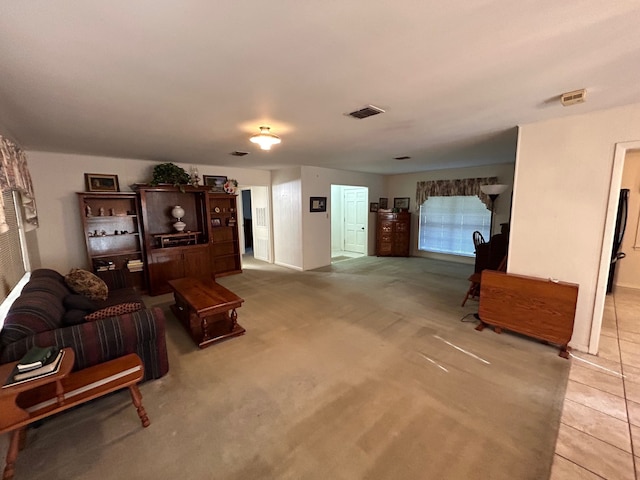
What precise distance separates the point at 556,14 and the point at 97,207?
5.70 meters

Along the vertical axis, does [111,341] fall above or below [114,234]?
below

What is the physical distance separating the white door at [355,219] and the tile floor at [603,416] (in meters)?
5.35

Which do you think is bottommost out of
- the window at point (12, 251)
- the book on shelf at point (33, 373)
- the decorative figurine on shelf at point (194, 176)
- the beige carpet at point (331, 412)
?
the beige carpet at point (331, 412)

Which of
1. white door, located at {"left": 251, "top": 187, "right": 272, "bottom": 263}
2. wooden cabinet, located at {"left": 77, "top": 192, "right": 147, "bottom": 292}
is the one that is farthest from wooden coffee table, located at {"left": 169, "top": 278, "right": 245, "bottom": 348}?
white door, located at {"left": 251, "top": 187, "right": 272, "bottom": 263}

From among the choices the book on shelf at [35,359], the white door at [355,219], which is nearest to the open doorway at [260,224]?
the white door at [355,219]

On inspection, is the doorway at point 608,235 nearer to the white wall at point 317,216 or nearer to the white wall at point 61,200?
the white wall at point 317,216

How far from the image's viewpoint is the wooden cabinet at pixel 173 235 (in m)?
4.43

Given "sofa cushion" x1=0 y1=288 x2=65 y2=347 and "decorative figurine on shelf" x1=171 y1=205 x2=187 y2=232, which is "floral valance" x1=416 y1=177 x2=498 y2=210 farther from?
"sofa cushion" x1=0 y1=288 x2=65 y2=347

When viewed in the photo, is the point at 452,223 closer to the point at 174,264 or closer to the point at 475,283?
the point at 475,283

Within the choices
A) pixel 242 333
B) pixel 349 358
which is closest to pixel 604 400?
pixel 349 358

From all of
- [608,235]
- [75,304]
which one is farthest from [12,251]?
[608,235]

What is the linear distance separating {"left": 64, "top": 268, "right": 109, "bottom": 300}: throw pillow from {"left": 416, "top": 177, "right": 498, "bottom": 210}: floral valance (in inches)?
270

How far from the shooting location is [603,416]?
6.09 ft

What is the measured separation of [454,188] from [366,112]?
16.2ft
